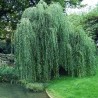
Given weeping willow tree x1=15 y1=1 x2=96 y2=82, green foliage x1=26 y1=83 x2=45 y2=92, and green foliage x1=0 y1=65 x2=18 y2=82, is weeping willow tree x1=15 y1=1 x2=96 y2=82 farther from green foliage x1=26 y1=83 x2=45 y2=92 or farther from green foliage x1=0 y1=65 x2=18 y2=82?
green foliage x1=0 y1=65 x2=18 y2=82

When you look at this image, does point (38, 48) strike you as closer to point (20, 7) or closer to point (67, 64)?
point (67, 64)

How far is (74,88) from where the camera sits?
14.4m

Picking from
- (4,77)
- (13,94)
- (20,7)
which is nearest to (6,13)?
(20,7)

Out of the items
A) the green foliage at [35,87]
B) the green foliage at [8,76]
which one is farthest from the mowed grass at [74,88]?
the green foliage at [8,76]

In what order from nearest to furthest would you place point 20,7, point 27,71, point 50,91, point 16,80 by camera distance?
point 50,91, point 27,71, point 16,80, point 20,7

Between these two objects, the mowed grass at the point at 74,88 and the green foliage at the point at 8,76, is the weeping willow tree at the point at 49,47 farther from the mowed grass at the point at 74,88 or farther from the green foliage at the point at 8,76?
the green foliage at the point at 8,76

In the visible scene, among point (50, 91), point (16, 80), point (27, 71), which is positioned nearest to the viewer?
point (50, 91)

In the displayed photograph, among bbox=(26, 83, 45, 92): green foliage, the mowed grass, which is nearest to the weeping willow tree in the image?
the mowed grass

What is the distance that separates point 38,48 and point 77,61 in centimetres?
203

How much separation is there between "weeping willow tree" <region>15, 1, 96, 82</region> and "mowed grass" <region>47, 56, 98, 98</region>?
68 cm

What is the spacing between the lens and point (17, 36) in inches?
645

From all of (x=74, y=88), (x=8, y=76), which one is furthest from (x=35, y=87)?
(x=8, y=76)

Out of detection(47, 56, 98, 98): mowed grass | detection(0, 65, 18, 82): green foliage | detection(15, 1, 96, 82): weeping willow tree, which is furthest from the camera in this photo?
detection(0, 65, 18, 82): green foliage

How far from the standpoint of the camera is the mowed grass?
43.8 ft
